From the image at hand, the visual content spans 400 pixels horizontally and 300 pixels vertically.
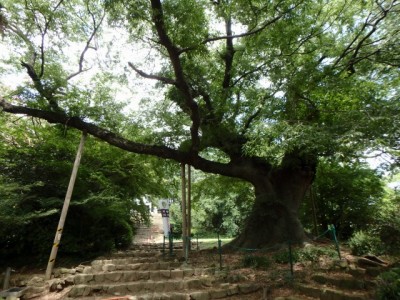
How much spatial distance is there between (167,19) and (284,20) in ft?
11.5

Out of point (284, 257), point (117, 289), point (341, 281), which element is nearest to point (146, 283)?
point (117, 289)

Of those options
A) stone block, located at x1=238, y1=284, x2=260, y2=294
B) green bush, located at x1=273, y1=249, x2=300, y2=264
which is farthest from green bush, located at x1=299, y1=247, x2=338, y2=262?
stone block, located at x1=238, y1=284, x2=260, y2=294

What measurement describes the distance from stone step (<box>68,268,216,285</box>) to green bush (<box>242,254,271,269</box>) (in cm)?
96

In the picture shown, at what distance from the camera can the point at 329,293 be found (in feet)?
16.2

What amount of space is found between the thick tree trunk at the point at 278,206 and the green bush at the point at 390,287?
457 centimetres

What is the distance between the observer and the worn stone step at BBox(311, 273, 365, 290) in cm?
515

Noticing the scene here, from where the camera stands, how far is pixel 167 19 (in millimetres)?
7609

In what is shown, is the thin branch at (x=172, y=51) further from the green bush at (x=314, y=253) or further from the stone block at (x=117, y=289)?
the stone block at (x=117, y=289)

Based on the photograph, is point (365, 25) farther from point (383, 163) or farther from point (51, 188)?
point (51, 188)

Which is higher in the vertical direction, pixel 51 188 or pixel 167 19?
pixel 167 19

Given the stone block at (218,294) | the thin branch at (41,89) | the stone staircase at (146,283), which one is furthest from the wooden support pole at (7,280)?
the stone block at (218,294)

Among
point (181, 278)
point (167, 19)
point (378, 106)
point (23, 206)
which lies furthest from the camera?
point (23, 206)

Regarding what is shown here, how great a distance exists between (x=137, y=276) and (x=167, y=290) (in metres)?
1.00

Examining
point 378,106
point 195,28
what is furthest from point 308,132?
point 195,28
